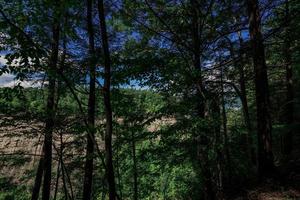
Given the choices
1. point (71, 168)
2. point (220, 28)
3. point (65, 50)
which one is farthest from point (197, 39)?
point (71, 168)

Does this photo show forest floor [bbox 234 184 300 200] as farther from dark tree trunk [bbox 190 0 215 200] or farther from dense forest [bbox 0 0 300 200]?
dark tree trunk [bbox 190 0 215 200]

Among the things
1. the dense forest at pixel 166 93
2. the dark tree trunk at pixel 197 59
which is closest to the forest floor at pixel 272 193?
the dense forest at pixel 166 93

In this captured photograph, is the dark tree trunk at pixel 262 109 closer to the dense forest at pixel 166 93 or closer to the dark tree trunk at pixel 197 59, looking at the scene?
the dense forest at pixel 166 93

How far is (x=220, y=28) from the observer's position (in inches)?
349

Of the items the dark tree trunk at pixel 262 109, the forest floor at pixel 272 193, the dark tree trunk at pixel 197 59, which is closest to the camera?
the forest floor at pixel 272 193

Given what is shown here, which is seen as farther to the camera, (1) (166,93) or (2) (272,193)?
(1) (166,93)

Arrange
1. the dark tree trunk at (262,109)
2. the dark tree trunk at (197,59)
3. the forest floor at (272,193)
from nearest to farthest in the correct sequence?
1. the forest floor at (272,193)
2. the dark tree trunk at (262,109)
3. the dark tree trunk at (197,59)

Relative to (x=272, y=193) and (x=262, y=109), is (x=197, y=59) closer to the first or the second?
(x=262, y=109)

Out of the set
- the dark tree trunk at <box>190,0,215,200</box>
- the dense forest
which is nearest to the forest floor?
the dense forest

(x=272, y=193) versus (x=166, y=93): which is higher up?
(x=166, y=93)

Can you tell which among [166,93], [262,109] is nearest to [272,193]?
[262,109]

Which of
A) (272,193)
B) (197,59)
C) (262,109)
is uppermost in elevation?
(197,59)

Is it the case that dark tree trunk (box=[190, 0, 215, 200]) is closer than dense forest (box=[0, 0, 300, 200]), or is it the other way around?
dense forest (box=[0, 0, 300, 200])

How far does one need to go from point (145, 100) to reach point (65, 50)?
130 inches
